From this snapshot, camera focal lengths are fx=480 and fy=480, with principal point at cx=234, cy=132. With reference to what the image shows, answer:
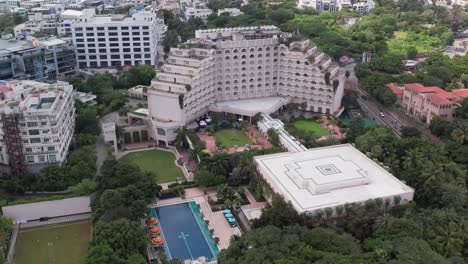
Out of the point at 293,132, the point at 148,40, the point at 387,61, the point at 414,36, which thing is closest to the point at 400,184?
the point at 293,132

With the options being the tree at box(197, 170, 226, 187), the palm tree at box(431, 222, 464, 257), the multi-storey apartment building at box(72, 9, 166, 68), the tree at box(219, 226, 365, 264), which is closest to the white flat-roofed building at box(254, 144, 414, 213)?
the tree at box(219, 226, 365, 264)

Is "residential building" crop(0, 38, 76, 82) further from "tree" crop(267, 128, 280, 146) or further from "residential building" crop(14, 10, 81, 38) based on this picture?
"tree" crop(267, 128, 280, 146)

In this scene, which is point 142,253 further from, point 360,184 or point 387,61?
point 387,61

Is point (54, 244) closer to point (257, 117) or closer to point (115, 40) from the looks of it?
point (257, 117)

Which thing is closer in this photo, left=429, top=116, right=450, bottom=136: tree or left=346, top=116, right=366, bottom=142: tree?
left=346, top=116, right=366, bottom=142: tree

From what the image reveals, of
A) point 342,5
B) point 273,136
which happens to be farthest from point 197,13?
point 273,136

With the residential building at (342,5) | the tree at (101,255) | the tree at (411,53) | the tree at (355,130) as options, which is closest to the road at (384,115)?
the tree at (355,130)

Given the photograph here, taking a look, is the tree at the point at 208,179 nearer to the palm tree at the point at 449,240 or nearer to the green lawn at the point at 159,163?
the green lawn at the point at 159,163
